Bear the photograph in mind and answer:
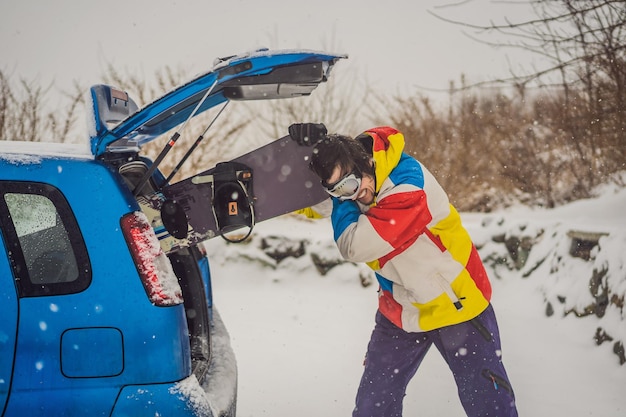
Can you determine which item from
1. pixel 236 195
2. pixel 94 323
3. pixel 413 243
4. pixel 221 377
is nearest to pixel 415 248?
pixel 413 243

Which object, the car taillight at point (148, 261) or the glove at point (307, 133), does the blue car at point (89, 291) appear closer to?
the car taillight at point (148, 261)

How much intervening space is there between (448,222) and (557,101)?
21.4 feet

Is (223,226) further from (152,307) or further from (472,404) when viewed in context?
(472,404)

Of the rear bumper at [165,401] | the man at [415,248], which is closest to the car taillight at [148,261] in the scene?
the rear bumper at [165,401]

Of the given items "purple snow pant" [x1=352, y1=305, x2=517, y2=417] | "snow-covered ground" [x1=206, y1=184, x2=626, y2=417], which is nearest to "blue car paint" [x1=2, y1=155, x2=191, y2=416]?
"purple snow pant" [x1=352, y1=305, x2=517, y2=417]

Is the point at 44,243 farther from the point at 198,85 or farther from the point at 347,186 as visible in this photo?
the point at 347,186

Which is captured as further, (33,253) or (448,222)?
(448,222)

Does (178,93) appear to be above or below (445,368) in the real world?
above

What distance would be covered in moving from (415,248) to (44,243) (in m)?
1.42

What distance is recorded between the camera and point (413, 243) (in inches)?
89.2

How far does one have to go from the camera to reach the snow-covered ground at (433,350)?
12.2 feet

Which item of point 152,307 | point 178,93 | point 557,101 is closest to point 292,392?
point 152,307

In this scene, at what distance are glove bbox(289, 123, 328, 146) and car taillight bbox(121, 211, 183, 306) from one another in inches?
33.1

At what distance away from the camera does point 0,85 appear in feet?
27.7
